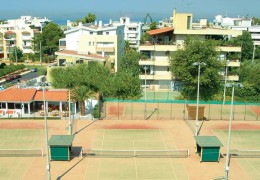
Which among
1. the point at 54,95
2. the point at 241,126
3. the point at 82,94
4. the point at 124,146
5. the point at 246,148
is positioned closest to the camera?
the point at 124,146

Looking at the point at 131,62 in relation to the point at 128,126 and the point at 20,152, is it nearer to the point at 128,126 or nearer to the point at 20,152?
the point at 128,126

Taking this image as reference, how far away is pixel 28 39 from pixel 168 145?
298 feet

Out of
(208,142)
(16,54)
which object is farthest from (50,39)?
(208,142)

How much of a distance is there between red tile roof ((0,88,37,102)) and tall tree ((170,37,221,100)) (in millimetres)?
22992

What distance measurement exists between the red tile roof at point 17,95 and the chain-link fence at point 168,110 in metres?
10.7

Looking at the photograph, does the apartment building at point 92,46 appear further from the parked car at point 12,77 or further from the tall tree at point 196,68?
the tall tree at point 196,68

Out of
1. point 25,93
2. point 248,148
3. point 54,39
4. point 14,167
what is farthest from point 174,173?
point 54,39

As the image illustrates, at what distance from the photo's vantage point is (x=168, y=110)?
47.9 m

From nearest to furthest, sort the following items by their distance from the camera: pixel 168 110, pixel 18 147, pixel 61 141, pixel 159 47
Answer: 1. pixel 61 141
2. pixel 18 147
3. pixel 168 110
4. pixel 159 47

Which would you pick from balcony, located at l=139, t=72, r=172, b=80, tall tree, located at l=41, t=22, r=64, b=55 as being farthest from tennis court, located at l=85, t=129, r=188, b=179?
tall tree, located at l=41, t=22, r=64, b=55

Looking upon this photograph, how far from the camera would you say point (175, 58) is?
5409 centimetres

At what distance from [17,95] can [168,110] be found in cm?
2172

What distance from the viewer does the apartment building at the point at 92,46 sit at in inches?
2761

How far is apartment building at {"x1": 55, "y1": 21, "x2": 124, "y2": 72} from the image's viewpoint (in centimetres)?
7012
